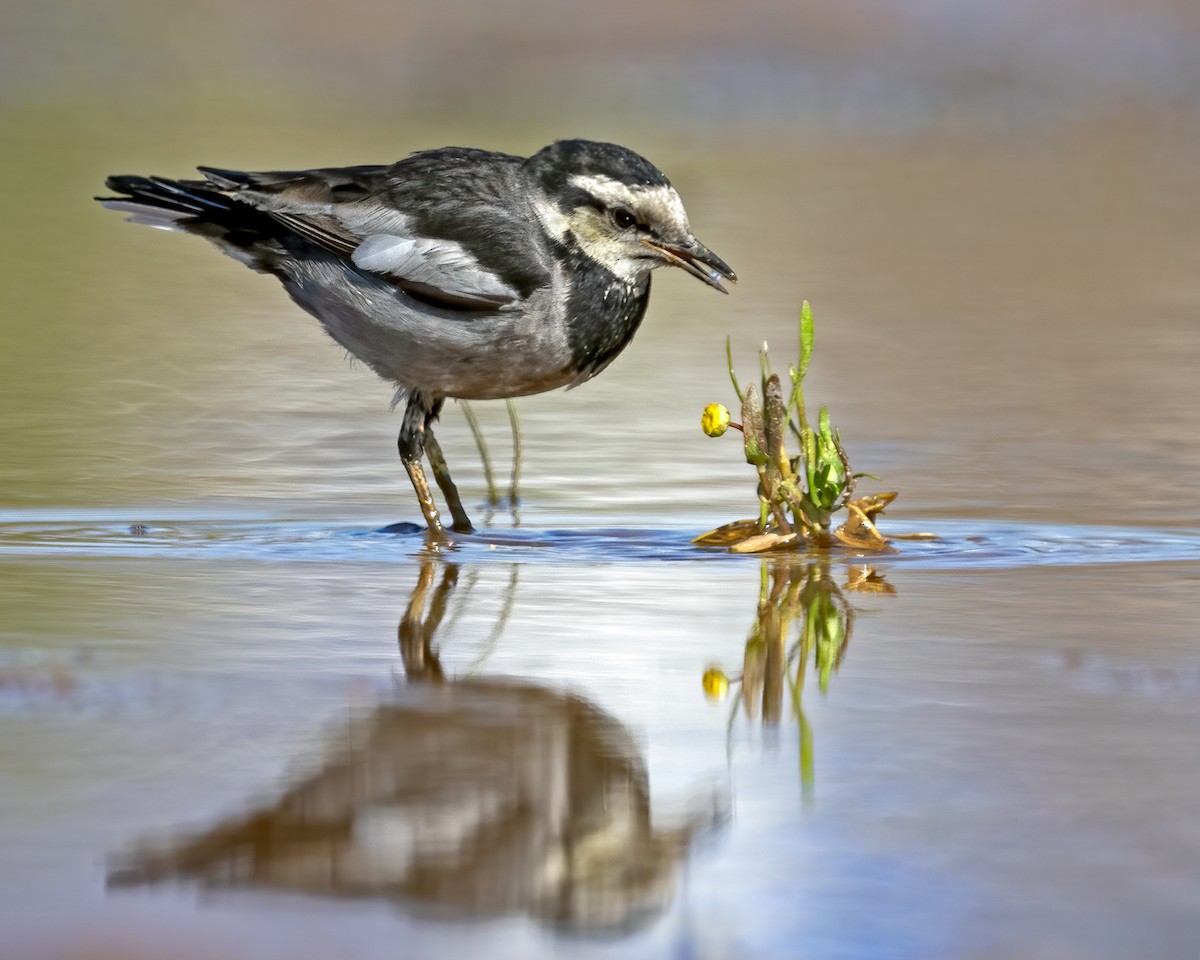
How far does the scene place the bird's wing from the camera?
6949 mm

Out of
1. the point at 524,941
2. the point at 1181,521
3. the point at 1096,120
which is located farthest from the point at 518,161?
the point at 1096,120

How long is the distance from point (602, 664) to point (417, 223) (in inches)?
102

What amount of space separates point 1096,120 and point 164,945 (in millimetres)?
20365

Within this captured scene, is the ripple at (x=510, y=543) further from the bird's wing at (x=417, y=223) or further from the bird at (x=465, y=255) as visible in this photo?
the bird's wing at (x=417, y=223)

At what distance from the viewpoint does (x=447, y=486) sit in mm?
7180

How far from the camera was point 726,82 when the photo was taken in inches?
965

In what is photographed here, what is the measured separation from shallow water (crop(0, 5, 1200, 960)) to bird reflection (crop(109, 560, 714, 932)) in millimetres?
11

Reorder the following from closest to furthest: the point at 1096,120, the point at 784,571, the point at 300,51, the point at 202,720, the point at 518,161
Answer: the point at 202,720 < the point at 784,571 < the point at 518,161 < the point at 1096,120 < the point at 300,51

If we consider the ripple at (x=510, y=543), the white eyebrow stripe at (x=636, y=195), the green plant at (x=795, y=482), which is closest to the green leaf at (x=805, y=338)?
the green plant at (x=795, y=482)

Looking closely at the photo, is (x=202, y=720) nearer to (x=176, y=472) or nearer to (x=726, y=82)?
(x=176, y=472)

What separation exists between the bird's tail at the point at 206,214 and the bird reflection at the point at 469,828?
315cm

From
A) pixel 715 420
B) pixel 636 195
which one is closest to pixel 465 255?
pixel 636 195

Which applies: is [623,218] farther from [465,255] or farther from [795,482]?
[795,482]

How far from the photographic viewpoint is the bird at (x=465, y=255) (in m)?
6.97
